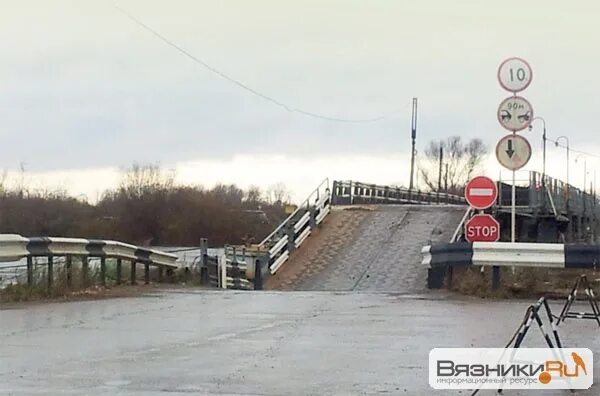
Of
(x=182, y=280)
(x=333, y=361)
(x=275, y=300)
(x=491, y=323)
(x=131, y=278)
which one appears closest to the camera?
(x=333, y=361)

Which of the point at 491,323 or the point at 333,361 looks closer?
the point at 333,361

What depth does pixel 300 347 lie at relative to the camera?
10422 mm

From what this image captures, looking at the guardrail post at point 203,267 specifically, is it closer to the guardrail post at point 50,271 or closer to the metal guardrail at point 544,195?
the guardrail post at point 50,271

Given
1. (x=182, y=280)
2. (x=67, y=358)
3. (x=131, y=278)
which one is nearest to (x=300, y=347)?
(x=67, y=358)

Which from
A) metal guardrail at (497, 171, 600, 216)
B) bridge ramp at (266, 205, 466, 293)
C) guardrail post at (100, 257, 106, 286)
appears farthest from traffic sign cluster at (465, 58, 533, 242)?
metal guardrail at (497, 171, 600, 216)

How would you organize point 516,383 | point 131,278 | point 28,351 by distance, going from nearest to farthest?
1. point 516,383
2. point 28,351
3. point 131,278

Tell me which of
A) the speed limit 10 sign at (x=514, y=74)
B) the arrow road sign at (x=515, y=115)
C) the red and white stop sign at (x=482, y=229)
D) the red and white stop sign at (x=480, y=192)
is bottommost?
the red and white stop sign at (x=482, y=229)

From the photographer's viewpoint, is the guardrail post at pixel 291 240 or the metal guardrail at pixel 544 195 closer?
the guardrail post at pixel 291 240

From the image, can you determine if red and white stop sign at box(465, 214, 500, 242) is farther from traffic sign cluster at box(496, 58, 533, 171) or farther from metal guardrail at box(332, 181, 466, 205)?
metal guardrail at box(332, 181, 466, 205)

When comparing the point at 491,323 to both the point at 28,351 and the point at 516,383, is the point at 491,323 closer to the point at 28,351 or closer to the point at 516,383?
the point at 516,383

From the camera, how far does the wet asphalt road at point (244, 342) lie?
832 centimetres

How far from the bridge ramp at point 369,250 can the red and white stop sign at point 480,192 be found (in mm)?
2209

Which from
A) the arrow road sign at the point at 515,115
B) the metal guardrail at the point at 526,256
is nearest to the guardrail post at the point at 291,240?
the arrow road sign at the point at 515,115

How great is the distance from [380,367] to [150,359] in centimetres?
210
